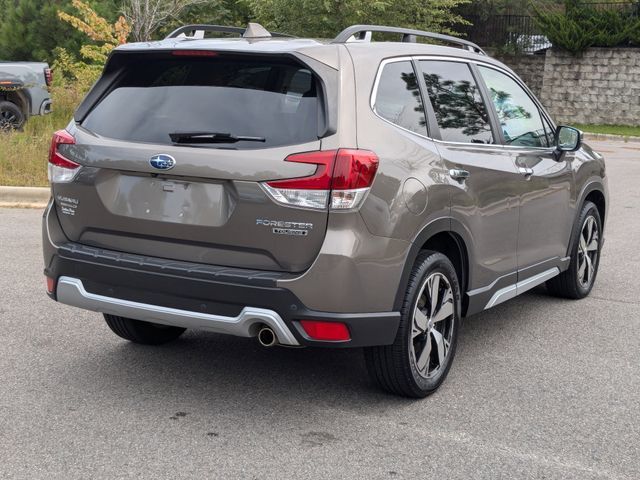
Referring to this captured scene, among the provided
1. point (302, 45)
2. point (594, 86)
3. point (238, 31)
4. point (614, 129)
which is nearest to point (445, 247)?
point (302, 45)

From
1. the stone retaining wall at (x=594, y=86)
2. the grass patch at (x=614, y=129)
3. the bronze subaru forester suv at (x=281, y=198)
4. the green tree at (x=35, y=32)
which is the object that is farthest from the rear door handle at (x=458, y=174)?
the green tree at (x=35, y=32)

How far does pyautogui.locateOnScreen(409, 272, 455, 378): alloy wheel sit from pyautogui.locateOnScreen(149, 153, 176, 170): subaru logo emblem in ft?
4.40

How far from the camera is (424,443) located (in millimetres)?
4207

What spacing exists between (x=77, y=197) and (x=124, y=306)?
0.61m

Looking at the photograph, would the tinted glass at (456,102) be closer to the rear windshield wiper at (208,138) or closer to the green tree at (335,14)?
the rear windshield wiper at (208,138)

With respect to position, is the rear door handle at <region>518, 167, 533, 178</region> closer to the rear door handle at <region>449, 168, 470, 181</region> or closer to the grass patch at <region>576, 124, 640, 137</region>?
the rear door handle at <region>449, 168, 470, 181</region>

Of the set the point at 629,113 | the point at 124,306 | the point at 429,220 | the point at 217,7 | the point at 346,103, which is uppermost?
the point at 346,103

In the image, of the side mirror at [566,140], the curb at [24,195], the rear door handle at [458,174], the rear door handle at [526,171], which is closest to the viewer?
the rear door handle at [458,174]

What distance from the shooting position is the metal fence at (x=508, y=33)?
38.2m

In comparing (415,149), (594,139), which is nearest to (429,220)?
(415,149)

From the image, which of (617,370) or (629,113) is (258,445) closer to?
(617,370)

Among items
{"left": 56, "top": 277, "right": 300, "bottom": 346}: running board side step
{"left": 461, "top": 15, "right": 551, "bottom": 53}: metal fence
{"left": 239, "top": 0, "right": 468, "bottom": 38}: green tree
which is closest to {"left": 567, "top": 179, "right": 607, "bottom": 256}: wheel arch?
{"left": 56, "top": 277, "right": 300, "bottom": 346}: running board side step

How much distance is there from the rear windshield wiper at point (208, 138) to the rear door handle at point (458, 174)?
3.75 feet

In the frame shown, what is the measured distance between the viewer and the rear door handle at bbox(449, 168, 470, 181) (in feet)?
16.0
